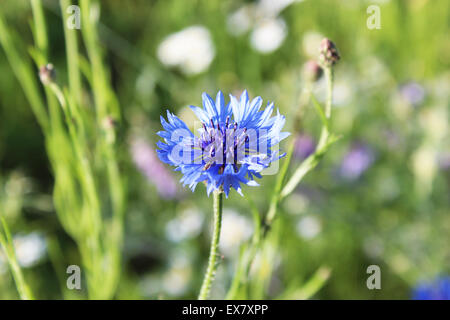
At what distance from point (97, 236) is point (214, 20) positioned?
3.12 feet

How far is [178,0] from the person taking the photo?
1.41 m

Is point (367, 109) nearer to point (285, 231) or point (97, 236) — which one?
point (285, 231)

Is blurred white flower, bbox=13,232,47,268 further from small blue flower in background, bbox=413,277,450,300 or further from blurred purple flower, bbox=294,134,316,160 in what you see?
small blue flower in background, bbox=413,277,450,300

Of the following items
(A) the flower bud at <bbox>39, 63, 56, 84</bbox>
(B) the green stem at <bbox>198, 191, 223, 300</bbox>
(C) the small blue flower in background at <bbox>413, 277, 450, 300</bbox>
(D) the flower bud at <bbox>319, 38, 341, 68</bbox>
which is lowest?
(B) the green stem at <bbox>198, 191, 223, 300</bbox>

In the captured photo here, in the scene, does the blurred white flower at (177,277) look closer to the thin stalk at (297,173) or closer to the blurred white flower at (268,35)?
the thin stalk at (297,173)

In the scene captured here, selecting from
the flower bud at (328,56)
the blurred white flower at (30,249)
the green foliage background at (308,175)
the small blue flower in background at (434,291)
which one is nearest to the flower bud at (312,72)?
the flower bud at (328,56)

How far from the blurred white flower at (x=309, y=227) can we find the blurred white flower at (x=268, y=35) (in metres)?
0.48

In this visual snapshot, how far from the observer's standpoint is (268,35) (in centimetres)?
128

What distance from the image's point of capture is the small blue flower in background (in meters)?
0.75

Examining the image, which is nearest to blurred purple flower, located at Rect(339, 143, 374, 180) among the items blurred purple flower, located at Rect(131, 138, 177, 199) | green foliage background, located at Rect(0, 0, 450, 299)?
green foliage background, located at Rect(0, 0, 450, 299)

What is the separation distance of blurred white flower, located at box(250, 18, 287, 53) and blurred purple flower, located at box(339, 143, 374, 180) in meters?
0.36

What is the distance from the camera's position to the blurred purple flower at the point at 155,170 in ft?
3.51

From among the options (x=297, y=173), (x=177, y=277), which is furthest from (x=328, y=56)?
(x=177, y=277)
